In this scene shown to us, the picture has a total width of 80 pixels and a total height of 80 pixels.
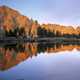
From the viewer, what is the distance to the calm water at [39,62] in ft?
11.4

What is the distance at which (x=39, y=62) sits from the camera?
14.6 feet

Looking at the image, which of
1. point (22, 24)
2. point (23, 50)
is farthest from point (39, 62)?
point (22, 24)

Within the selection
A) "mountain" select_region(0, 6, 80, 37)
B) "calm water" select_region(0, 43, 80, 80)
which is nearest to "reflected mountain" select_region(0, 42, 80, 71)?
"calm water" select_region(0, 43, 80, 80)

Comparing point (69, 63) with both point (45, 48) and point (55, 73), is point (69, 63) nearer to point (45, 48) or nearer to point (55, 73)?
point (55, 73)

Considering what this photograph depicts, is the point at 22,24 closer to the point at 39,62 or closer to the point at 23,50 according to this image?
the point at 23,50

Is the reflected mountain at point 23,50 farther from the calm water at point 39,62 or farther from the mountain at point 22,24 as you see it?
the mountain at point 22,24

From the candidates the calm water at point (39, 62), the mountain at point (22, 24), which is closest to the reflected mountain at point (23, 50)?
the calm water at point (39, 62)

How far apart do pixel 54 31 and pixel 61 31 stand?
0.21 metres

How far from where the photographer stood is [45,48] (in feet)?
19.4

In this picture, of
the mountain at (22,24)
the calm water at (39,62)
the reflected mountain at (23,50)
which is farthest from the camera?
the mountain at (22,24)

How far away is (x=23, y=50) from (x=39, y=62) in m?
1.17

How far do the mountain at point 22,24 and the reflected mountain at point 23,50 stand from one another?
13.0 inches

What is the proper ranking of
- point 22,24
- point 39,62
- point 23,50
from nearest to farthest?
point 39,62 < point 22,24 < point 23,50

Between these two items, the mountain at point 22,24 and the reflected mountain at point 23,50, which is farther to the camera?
the mountain at point 22,24
